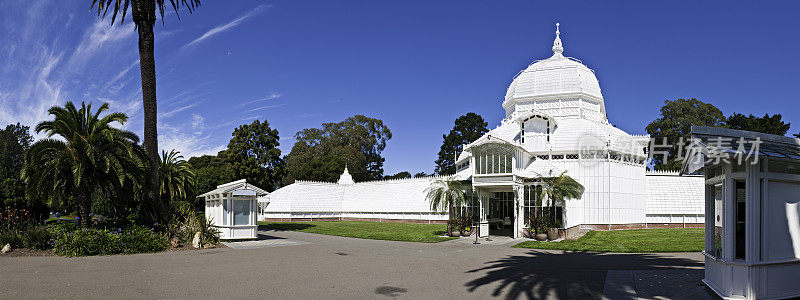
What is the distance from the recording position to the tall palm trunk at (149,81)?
20875mm

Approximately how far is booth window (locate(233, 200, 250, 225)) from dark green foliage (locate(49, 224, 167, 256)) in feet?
15.3

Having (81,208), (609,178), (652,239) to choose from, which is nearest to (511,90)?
(609,178)

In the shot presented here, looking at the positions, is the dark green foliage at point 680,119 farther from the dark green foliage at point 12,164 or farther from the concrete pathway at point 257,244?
the dark green foliage at point 12,164

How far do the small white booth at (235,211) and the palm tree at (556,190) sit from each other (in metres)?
13.6

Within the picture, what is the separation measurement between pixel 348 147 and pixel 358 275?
58.1 m

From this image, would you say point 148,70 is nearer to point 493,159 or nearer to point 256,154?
point 493,159

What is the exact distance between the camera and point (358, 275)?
39.9 ft

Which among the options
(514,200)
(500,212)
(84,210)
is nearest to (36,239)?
(84,210)

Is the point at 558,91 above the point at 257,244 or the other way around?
above

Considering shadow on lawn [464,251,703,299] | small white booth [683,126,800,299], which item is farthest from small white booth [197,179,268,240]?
small white booth [683,126,800,299]

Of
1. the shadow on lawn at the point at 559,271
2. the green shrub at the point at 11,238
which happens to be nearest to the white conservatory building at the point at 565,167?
the shadow on lawn at the point at 559,271

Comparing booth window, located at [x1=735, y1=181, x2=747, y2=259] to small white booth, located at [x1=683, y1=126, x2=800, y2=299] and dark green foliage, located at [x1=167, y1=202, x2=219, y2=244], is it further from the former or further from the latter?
dark green foliage, located at [x1=167, y1=202, x2=219, y2=244]

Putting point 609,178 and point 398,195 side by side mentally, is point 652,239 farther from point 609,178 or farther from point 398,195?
point 398,195

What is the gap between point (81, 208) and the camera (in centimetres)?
1858
